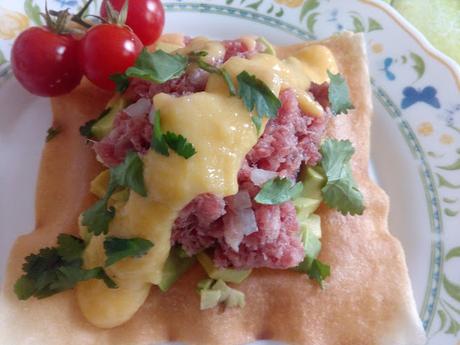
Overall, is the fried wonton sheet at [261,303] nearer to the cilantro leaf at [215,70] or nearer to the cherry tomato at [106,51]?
the cherry tomato at [106,51]

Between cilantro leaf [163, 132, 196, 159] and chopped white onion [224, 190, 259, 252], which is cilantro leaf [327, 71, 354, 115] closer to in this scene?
chopped white onion [224, 190, 259, 252]

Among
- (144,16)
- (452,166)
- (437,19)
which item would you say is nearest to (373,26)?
(437,19)

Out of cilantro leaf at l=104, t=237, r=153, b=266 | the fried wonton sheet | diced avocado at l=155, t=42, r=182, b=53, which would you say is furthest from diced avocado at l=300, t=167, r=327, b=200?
diced avocado at l=155, t=42, r=182, b=53

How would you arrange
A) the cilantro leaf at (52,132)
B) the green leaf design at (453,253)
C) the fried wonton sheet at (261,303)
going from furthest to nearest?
the cilantro leaf at (52,132), the green leaf design at (453,253), the fried wonton sheet at (261,303)

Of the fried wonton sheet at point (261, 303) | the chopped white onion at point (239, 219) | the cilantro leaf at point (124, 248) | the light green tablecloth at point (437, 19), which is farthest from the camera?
the light green tablecloth at point (437, 19)

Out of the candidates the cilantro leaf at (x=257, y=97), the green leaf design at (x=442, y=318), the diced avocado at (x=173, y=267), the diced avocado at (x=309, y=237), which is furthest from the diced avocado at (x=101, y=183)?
the green leaf design at (x=442, y=318)

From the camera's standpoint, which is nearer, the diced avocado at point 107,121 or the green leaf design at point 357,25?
the diced avocado at point 107,121
